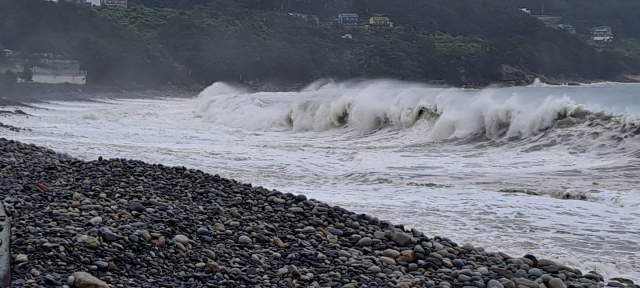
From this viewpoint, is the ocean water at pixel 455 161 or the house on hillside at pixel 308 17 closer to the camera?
the ocean water at pixel 455 161

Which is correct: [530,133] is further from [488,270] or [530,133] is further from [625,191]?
[488,270]

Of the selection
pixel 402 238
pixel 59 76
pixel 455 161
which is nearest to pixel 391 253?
pixel 402 238

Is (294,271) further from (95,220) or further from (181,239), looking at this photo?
(95,220)

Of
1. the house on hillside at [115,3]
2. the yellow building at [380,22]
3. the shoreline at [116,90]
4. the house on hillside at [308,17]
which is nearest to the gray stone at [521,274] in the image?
the shoreline at [116,90]

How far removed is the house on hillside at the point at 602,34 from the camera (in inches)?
4626

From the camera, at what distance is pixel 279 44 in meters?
98.8

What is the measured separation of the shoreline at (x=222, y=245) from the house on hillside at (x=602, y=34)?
118930mm

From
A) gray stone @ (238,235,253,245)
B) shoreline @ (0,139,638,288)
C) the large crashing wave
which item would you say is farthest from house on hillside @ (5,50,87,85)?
gray stone @ (238,235,253,245)

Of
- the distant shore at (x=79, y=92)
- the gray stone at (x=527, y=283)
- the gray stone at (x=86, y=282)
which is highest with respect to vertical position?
the gray stone at (x=86, y=282)

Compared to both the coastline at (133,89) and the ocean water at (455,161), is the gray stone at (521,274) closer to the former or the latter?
the ocean water at (455,161)

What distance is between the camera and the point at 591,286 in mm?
5531

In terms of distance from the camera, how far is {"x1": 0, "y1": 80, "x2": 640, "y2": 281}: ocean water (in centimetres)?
772

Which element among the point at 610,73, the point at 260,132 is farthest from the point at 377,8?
the point at 260,132

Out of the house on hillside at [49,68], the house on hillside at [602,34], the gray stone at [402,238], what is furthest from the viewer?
the house on hillside at [602,34]
